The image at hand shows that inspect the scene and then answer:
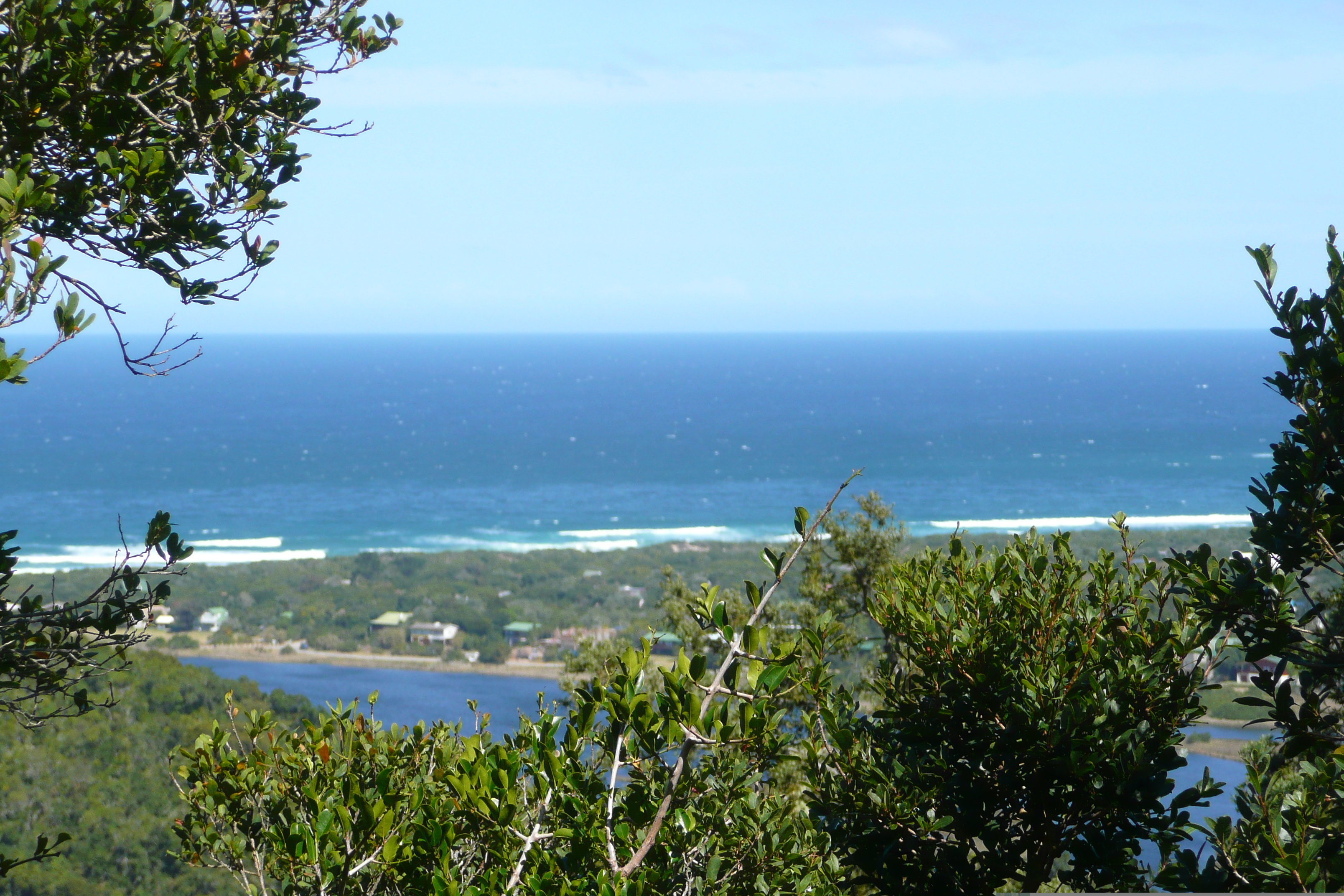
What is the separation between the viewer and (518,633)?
1715 inches

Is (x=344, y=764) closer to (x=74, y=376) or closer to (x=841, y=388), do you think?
(x=841, y=388)

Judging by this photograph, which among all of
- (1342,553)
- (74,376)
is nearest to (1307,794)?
(1342,553)

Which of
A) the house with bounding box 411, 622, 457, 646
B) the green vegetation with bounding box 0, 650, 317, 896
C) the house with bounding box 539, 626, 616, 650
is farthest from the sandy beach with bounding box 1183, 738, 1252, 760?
the house with bounding box 411, 622, 457, 646

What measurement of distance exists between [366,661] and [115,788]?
67.0 feet

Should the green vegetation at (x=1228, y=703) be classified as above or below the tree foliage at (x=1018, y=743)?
below

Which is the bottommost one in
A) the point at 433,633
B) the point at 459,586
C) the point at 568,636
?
the point at 433,633

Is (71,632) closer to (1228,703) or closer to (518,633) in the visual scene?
(1228,703)

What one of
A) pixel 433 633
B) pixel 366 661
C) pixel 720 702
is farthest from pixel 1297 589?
pixel 433 633

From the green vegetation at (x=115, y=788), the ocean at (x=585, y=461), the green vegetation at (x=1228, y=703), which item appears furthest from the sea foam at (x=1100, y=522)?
the green vegetation at (x=115, y=788)

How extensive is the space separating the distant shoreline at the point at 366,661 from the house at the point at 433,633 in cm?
157

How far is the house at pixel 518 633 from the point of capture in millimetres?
42656

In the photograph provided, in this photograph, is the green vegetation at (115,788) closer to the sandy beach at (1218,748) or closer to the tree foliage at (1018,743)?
the tree foliage at (1018,743)

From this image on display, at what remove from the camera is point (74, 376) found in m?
174

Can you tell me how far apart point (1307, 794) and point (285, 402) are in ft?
458
